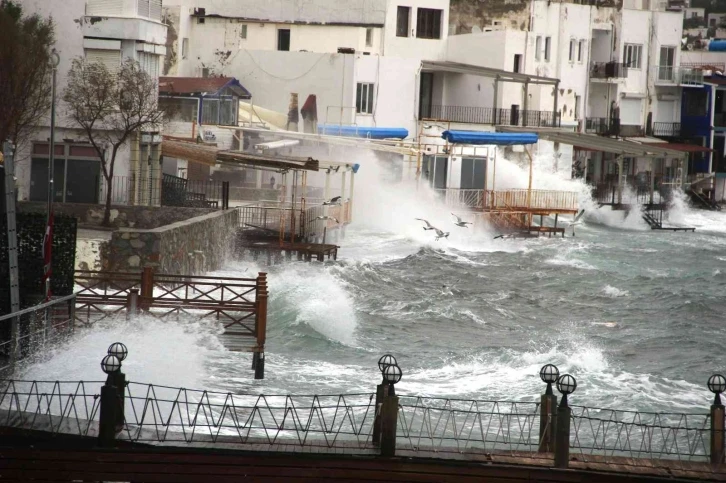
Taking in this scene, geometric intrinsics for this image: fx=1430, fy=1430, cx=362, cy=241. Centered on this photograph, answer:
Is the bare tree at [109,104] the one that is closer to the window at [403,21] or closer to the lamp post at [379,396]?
the lamp post at [379,396]

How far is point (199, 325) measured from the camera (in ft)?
71.8

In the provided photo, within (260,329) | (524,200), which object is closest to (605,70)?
(524,200)

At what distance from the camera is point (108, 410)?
13.8 metres

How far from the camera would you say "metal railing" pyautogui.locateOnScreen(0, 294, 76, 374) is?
17234mm

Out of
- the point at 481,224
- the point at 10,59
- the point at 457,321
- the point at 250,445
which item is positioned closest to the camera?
the point at 250,445

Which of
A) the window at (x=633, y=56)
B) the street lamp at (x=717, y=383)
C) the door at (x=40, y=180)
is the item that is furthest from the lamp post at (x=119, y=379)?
the window at (x=633, y=56)

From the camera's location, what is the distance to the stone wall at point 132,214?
3200 cm

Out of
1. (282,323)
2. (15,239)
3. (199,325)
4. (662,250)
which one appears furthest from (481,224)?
(15,239)

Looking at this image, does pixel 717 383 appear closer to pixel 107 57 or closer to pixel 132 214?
pixel 132 214

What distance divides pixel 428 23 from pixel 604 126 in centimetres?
1251

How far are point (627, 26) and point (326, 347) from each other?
47.0 m

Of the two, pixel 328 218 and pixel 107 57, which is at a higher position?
pixel 107 57

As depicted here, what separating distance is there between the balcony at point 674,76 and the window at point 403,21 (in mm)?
16671

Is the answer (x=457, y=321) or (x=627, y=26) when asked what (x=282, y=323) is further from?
(x=627, y=26)
